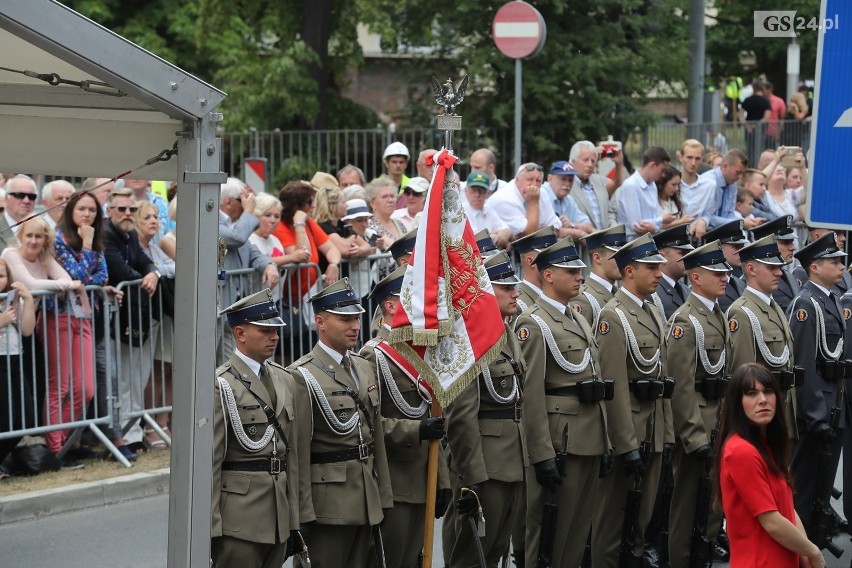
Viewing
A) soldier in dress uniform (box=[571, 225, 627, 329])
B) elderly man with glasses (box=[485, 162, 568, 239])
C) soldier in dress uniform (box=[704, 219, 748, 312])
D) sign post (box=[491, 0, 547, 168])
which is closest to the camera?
soldier in dress uniform (box=[571, 225, 627, 329])

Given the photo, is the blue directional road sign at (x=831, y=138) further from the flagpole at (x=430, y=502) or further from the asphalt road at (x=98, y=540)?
the asphalt road at (x=98, y=540)

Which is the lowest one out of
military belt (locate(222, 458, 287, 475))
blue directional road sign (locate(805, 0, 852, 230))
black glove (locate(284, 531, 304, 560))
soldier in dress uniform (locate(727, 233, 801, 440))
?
black glove (locate(284, 531, 304, 560))

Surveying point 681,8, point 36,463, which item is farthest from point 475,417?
point 681,8

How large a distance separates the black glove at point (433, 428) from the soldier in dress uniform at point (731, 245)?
3.86 m

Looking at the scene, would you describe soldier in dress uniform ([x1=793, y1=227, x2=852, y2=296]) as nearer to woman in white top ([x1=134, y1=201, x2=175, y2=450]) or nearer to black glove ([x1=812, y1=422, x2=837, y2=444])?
black glove ([x1=812, y1=422, x2=837, y2=444])

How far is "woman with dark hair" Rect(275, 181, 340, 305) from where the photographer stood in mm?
10484

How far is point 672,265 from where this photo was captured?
9.69m

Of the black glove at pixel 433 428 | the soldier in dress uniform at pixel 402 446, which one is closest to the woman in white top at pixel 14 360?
the soldier in dress uniform at pixel 402 446

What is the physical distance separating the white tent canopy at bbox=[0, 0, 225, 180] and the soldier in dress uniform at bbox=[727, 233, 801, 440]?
4.62 metres

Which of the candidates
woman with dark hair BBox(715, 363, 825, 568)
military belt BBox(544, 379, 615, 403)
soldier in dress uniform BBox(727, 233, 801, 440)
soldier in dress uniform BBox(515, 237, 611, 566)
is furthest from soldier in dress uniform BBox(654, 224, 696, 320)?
woman with dark hair BBox(715, 363, 825, 568)

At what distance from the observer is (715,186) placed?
1305 centimetres

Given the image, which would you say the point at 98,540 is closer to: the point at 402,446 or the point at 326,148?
the point at 402,446

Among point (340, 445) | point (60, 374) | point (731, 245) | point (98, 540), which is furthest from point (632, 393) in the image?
point (60, 374)

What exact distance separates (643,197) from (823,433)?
399 cm
